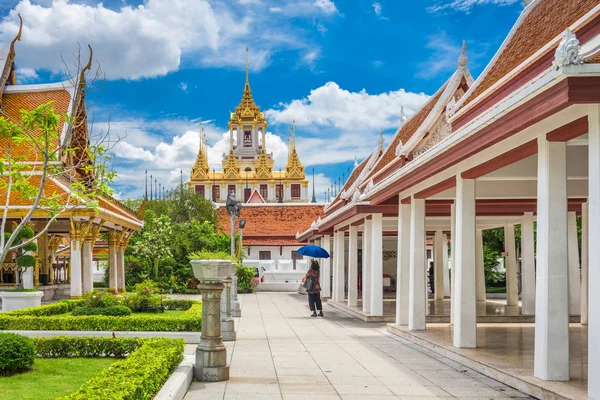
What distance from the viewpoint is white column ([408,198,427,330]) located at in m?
12.7

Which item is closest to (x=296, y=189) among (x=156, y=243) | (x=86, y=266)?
(x=156, y=243)

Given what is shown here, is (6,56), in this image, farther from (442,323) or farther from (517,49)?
(517,49)

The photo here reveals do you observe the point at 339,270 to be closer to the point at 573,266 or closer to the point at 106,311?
the point at 573,266

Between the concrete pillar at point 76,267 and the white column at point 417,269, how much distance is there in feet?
37.6

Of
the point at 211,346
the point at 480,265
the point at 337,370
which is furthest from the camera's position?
the point at 480,265

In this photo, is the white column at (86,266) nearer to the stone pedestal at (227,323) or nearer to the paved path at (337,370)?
the paved path at (337,370)

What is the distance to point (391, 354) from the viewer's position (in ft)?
34.9

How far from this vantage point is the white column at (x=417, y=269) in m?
12.7

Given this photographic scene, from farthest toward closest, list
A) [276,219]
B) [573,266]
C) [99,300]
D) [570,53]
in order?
[276,219] < [99,300] < [573,266] < [570,53]

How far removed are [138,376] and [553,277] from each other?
14.1ft

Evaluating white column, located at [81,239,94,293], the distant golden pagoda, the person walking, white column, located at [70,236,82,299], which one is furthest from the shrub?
the distant golden pagoda

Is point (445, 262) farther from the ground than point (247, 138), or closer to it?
closer to it

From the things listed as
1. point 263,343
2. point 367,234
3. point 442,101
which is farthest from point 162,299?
point 442,101

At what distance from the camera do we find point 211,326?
27.3ft
